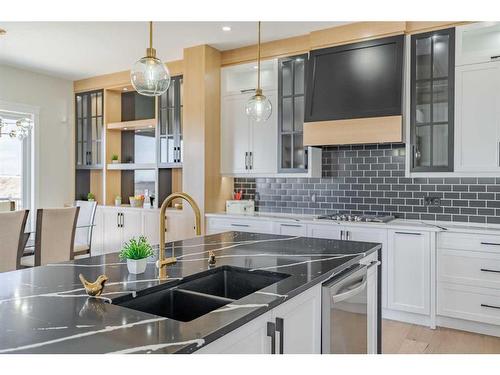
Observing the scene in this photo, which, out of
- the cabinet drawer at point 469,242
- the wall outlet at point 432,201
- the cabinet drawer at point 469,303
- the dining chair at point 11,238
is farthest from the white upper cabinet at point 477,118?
the dining chair at point 11,238

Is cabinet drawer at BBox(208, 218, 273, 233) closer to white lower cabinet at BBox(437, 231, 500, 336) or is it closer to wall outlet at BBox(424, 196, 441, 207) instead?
wall outlet at BBox(424, 196, 441, 207)

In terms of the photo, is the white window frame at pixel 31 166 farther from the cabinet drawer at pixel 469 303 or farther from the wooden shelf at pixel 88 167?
the cabinet drawer at pixel 469 303

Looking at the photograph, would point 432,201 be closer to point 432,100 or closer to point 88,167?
point 432,100

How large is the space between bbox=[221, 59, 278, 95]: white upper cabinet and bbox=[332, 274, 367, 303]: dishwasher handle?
9.99 ft

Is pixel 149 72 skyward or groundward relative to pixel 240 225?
skyward

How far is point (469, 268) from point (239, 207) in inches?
99.4

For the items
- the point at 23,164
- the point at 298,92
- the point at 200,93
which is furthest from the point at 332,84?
the point at 23,164

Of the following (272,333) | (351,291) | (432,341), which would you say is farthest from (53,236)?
(432,341)

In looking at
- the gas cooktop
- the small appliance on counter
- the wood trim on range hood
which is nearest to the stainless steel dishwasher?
the gas cooktop

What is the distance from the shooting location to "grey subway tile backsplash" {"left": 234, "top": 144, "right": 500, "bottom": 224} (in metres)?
3.82

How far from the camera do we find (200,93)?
4.79 metres

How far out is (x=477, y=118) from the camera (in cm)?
354

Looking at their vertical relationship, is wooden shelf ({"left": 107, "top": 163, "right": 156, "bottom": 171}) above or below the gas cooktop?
above

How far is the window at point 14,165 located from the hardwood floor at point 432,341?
534 cm
